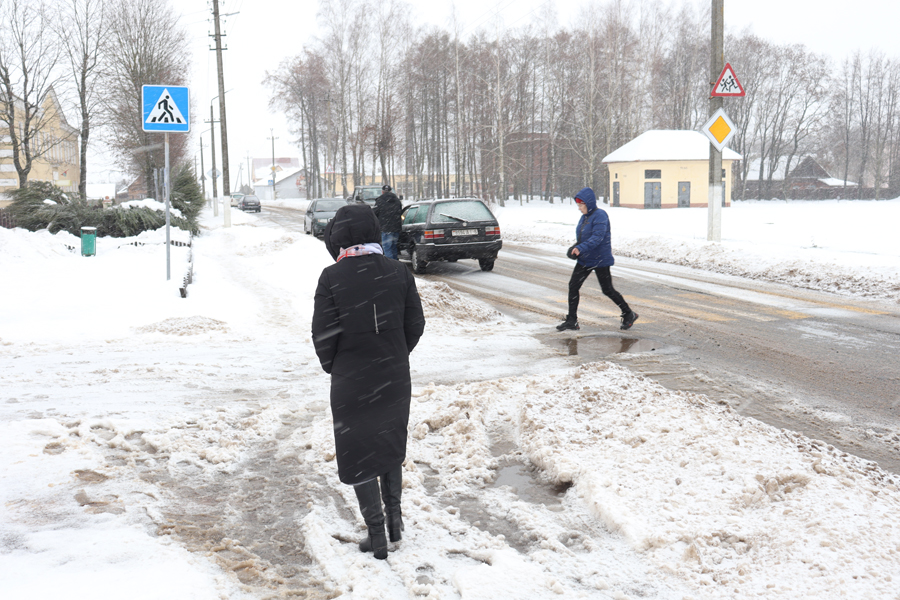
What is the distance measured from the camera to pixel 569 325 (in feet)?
28.9

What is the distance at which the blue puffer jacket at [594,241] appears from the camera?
8.64 metres

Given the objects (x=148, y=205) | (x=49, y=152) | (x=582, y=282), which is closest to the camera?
(x=582, y=282)

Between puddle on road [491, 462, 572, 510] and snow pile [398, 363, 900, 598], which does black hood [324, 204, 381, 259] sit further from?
puddle on road [491, 462, 572, 510]

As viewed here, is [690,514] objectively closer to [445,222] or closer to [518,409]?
[518,409]

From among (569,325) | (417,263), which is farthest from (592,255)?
(417,263)

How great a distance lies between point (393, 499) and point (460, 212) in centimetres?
1247

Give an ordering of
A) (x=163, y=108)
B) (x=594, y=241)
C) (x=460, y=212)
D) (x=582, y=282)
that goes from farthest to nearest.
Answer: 1. (x=460, y=212)
2. (x=163, y=108)
3. (x=582, y=282)
4. (x=594, y=241)

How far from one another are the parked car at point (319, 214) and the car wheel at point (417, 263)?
11.0 metres

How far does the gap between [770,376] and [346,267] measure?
4595 millimetres

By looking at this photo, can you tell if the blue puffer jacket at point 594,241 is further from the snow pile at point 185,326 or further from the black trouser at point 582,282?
the snow pile at point 185,326

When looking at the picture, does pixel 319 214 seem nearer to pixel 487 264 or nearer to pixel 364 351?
pixel 487 264

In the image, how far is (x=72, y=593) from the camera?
288 centimetres

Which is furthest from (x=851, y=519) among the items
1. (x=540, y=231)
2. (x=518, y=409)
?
(x=540, y=231)

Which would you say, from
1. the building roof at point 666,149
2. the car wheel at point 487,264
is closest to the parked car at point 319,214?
the car wheel at point 487,264
